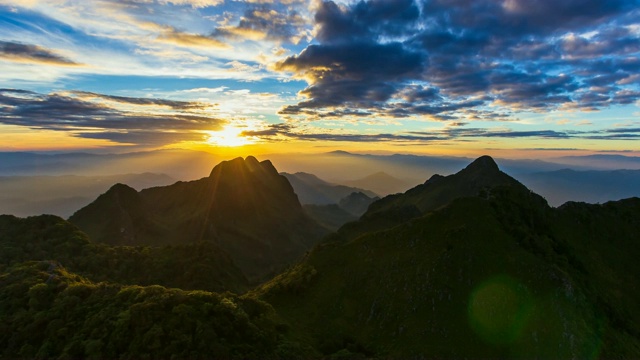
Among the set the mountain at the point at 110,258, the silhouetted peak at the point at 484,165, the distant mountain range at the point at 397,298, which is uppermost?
the silhouetted peak at the point at 484,165

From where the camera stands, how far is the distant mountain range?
161 feet

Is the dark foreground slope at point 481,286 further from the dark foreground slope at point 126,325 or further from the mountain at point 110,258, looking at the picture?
the mountain at point 110,258

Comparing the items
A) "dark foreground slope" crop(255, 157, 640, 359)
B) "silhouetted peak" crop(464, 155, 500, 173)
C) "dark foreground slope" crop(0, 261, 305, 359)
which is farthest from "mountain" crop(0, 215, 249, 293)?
"silhouetted peak" crop(464, 155, 500, 173)

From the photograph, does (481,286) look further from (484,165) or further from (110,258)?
(484,165)

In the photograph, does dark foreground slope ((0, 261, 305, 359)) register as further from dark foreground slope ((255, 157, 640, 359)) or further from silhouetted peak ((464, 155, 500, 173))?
silhouetted peak ((464, 155, 500, 173))

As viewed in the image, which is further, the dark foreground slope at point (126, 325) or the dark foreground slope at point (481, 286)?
the dark foreground slope at point (481, 286)

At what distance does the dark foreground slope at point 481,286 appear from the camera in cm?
5906

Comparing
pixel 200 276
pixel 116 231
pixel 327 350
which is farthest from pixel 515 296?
pixel 116 231

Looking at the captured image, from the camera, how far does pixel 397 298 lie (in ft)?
228

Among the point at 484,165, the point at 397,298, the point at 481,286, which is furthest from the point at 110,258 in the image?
the point at 484,165

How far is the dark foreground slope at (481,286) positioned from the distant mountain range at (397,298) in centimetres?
26

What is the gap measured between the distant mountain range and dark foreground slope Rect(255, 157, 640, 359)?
0.26 meters

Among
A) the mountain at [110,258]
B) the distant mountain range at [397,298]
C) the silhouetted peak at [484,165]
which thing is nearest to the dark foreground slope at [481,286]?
the distant mountain range at [397,298]

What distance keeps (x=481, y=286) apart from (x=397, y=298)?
51.9 feet
